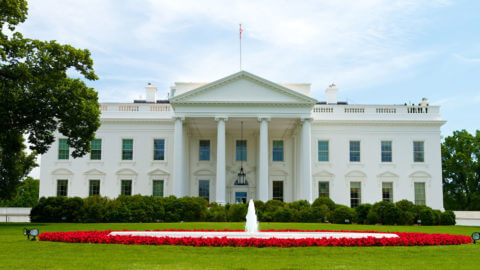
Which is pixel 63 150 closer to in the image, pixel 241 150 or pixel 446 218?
pixel 241 150

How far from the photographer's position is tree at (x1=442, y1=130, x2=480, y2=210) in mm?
52281

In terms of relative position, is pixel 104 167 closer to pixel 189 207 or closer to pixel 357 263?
pixel 189 207

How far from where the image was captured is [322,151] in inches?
1657

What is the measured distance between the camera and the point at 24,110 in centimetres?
2583

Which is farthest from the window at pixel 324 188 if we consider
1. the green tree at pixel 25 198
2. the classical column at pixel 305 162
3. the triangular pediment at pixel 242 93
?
the green tree at pixel 25 198

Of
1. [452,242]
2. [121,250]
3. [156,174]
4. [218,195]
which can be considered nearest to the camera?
[121,250]

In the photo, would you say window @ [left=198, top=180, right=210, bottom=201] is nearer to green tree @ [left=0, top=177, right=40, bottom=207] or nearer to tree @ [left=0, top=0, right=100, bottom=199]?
tree @ [left=0, top=0, right=100, bottom=199]

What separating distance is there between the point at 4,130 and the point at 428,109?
109 feet

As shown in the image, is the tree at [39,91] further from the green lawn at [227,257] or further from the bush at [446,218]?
the bush at [446,218]

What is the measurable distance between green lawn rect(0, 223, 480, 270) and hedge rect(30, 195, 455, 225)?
1397 cm

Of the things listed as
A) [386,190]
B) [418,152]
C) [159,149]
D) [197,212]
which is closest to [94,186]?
[159,149]

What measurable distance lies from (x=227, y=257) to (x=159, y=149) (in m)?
30.7

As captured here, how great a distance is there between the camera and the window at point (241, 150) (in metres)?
43.6

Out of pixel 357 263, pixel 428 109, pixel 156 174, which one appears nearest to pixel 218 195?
pixel 156 174
